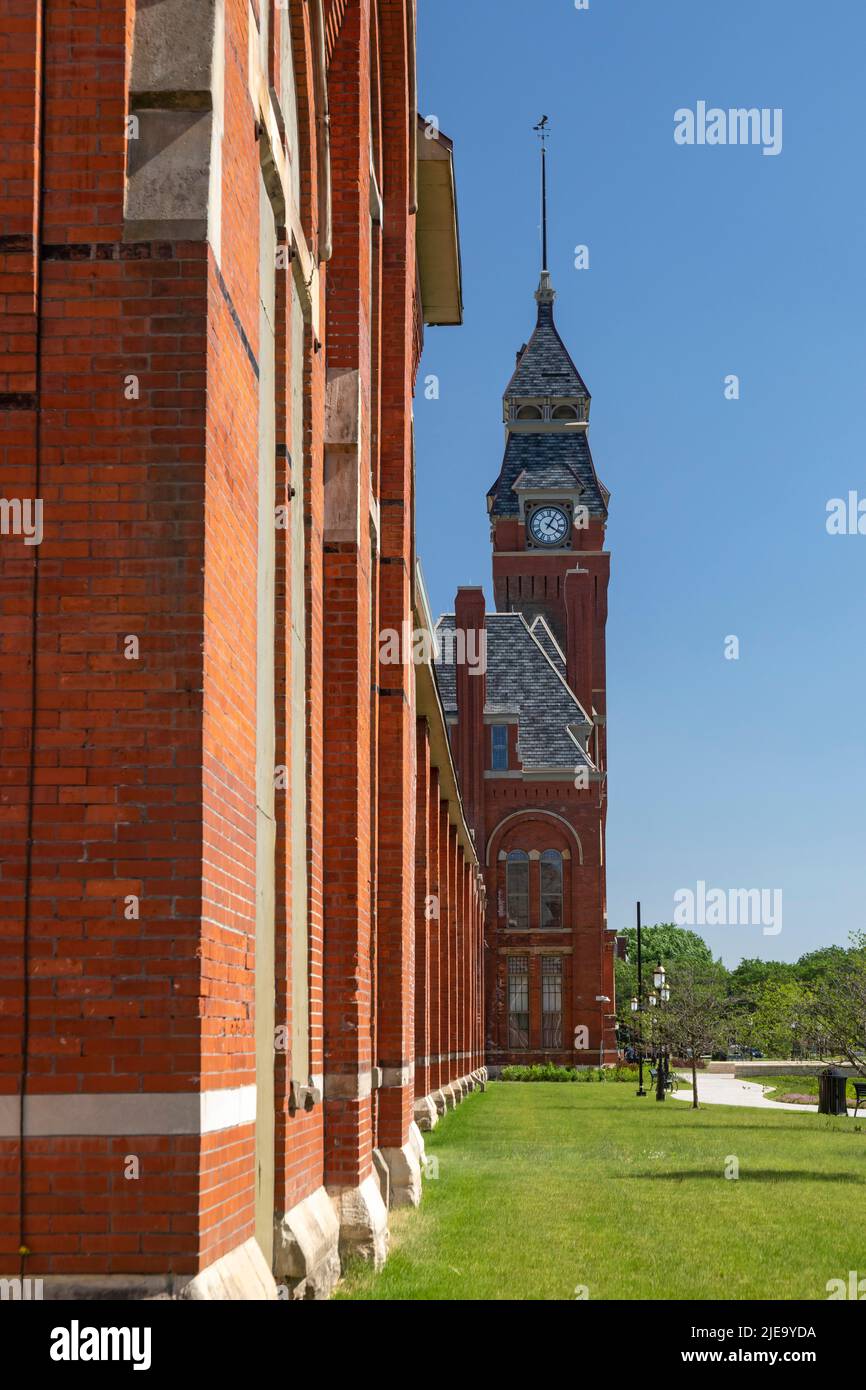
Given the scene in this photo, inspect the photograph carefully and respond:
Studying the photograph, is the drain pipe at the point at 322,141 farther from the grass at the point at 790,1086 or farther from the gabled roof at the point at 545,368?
the gabled roof at the point at 545,368

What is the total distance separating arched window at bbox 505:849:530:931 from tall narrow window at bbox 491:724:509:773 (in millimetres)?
3417

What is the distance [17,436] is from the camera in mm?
6375

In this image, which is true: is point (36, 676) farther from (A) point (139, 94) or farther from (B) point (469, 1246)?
(B) point (469, 1246)

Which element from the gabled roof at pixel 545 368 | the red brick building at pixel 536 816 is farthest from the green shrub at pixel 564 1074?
the gabled roof at pixel 545 368

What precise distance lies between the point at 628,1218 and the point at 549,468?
69493 millimetres

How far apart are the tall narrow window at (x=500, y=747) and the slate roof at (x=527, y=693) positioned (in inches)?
27.1

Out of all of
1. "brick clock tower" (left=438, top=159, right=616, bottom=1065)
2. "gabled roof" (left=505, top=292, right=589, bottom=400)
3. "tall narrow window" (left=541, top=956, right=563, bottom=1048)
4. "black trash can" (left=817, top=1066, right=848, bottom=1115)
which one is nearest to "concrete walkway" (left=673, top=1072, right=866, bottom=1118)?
"black trash can" (left=817, top=1066, right=848, bottom=1115)

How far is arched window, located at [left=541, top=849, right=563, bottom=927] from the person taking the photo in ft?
217

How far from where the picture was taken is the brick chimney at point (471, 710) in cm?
6353

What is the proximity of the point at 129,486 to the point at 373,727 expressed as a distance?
30.3ft

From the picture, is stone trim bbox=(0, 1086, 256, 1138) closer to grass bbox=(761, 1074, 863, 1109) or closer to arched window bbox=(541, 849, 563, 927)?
grass bbox=(761, 1074, 863, 1109)

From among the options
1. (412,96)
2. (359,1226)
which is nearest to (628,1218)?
(359,1226)
